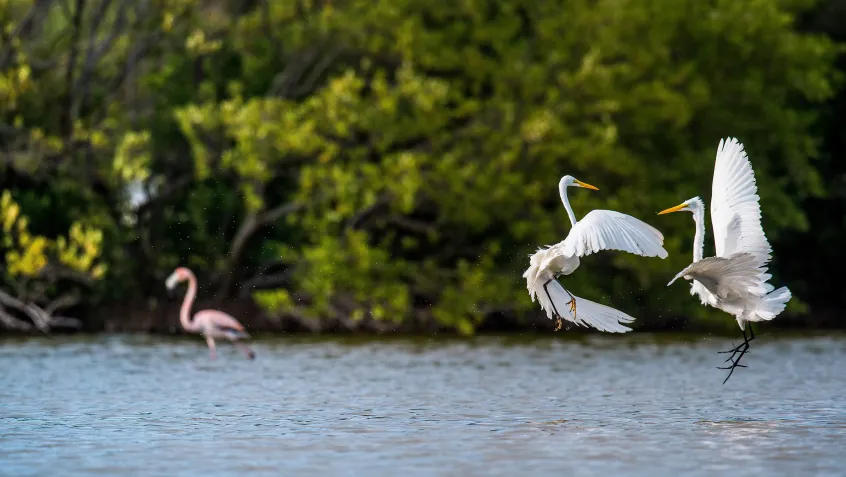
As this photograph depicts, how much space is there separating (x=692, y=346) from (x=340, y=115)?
290 inches

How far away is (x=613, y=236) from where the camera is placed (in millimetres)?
13547

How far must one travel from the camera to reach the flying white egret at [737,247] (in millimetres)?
15094

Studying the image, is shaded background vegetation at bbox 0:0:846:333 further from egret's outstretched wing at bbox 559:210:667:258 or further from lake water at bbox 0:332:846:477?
egret's outstretched wing at bbox 559:210:667:258

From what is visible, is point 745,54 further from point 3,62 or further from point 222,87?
point 3,62

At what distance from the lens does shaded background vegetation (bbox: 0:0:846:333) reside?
2903 centimetres

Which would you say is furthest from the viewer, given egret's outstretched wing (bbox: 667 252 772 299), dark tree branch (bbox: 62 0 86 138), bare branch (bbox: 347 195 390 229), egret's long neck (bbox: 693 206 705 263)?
bare branch (bbox: 347 195 390 229)

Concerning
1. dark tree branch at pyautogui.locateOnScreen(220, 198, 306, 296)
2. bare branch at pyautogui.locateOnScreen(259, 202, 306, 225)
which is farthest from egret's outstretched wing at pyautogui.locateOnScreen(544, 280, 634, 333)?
dark tree branch at pyautogui.locateOnScreen(220, 198, 306, 296)

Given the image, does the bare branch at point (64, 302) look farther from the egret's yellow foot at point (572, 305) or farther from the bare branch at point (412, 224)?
the egret's yellow foot at point (572, 305)

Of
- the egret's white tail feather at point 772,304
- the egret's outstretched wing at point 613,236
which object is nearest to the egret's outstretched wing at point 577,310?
the egret's outstretched wing at point 613,236

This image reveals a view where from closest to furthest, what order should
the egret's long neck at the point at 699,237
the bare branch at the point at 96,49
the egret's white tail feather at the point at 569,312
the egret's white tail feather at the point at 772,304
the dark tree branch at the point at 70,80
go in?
the egret's white tail feather at the point at 569,312
the egret's white tail feather at the point at 772,304
the egret's long neck at the point at 699,237
the dark tree branch at the point at 70,80
the bare branch at the point at 96,49

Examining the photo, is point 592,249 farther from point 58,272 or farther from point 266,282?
point 266,282

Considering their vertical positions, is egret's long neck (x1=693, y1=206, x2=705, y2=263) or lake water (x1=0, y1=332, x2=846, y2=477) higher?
egret's long neck (x1=693, y1=206, x2=705, y2=263)

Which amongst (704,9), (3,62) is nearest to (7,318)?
(3,62)

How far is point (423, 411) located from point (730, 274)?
319cm
